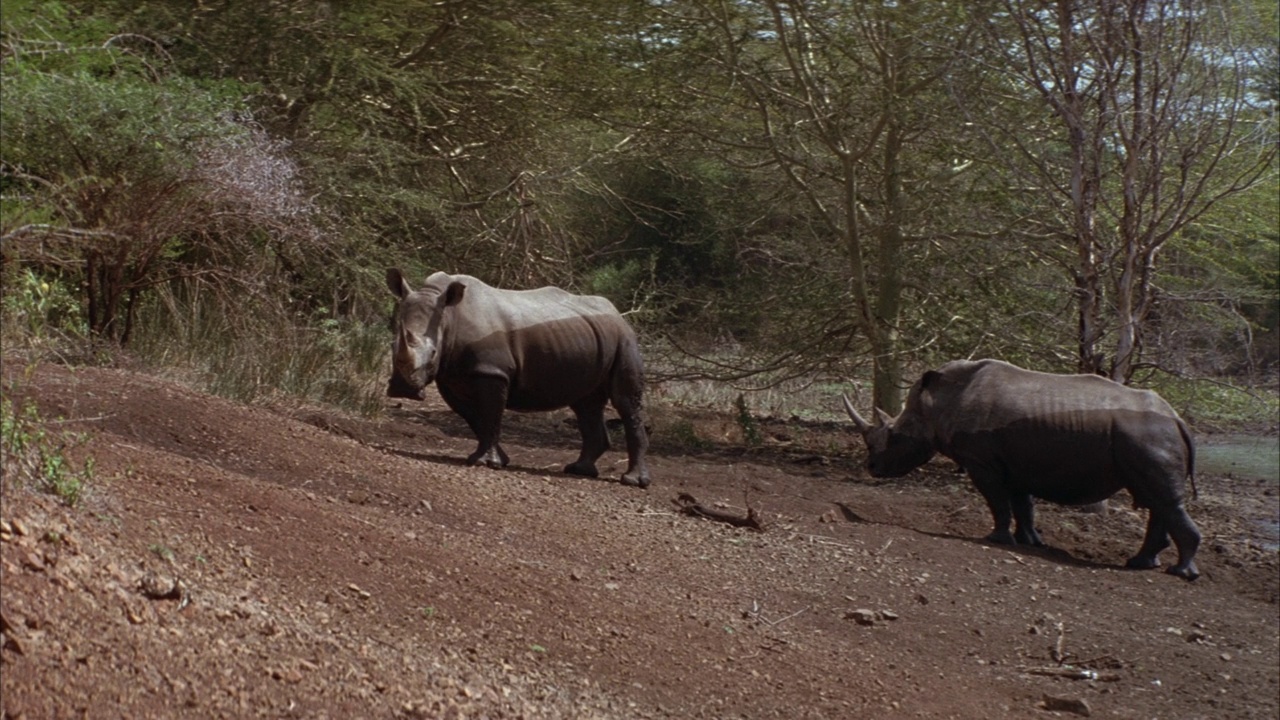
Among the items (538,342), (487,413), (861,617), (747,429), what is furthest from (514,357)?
(747,429)

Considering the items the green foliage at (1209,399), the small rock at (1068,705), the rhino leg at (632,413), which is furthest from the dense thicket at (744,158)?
the small rock at (1068,705)

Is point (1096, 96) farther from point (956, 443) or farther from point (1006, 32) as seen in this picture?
point (956, 443)

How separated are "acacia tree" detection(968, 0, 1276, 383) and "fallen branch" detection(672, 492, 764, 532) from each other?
441 cm

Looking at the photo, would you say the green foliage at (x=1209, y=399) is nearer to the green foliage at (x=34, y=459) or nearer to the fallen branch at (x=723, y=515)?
the fallen branch at (x=723, y=515)

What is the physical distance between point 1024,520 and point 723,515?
2759 mm

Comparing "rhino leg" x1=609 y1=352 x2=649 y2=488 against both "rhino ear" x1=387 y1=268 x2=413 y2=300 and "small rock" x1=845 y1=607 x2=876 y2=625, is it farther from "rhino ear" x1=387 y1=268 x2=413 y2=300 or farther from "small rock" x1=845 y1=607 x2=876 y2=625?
"small rock" x1=845 y1=607 x2=876 y2=625

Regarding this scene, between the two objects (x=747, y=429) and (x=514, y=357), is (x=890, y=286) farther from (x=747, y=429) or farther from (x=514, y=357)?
(x=514, y=357)

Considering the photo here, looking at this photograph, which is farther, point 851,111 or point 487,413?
point 851,111

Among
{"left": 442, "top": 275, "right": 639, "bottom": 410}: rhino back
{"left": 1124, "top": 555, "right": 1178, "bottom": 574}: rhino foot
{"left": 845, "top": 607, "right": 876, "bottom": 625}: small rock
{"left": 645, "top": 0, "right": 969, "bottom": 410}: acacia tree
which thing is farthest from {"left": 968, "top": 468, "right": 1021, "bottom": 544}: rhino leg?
{"left": 645, "top": 0, "right": 969, "bottom": 410}: acacia tree

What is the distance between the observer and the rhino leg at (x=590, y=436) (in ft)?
41.2

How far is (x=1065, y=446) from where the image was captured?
12.6m

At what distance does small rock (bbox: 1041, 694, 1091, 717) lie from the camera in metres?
8.34

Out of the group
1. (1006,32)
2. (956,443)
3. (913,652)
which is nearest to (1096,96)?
(1006,32)

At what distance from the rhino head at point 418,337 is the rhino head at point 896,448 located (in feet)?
13.9
